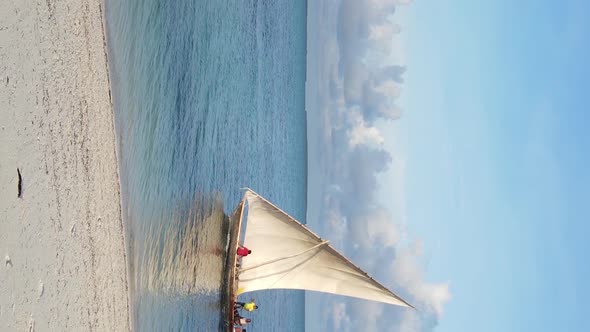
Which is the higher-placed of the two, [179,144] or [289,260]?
[179,144]

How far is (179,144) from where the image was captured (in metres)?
30.2

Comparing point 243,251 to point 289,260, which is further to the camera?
point 289,260

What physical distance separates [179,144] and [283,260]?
7.56 m

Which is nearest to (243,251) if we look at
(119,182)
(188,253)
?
(188,253)

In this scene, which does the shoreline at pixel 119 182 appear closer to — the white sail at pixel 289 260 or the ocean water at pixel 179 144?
the ocean water at pixel 179 144

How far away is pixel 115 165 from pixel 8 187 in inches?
268

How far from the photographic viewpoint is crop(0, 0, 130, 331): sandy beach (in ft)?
36.3

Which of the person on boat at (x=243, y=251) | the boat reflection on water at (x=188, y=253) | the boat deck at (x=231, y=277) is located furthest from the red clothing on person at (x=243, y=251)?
the boat reflection on water at (x=188, y=253)

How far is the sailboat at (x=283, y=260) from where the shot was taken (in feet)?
104

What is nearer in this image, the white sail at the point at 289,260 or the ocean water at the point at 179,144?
the ocean water at the point at 179,144

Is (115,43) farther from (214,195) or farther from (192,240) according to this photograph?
(214,195)

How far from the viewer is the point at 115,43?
66.9ft

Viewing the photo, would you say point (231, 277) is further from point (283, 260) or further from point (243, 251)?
point (283, 260)

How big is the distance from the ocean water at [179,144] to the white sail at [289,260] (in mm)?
1811
